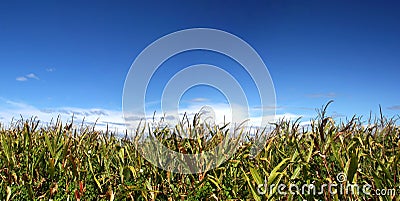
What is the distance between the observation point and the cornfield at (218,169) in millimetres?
2889

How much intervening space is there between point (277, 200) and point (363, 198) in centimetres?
65

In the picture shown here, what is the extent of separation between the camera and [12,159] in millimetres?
4008

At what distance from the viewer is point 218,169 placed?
3.43 meters

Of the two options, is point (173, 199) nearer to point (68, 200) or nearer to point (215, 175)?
point (215, 175)

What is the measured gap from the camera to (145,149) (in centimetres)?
391

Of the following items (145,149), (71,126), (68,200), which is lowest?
(68,200)

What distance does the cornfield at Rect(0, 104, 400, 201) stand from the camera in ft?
9.48

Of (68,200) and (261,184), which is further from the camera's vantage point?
(68,200)

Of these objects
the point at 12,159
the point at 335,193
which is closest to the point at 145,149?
the point at 12,159

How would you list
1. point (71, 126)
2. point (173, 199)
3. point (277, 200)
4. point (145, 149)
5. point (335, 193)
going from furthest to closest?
point (71, 126), point (145, 149), point (173, 199), point (277, 200), point (335, 193)

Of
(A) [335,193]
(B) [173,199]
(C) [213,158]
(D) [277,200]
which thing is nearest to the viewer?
(A) [335,193]

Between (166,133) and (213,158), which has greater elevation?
(166,133)

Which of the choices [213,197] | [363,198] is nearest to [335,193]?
[363,198]

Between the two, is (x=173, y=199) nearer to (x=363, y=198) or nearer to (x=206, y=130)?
(x=206, y=130)
